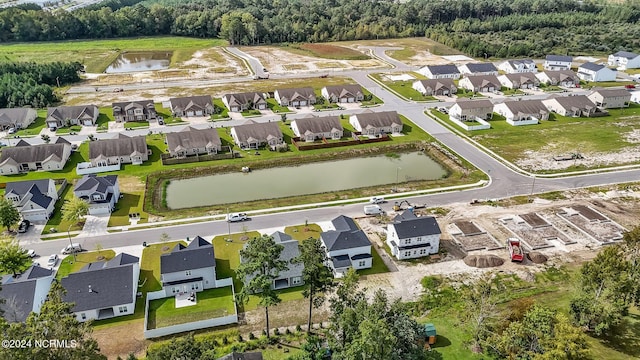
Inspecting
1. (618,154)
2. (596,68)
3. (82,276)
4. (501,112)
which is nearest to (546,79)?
(596,68)

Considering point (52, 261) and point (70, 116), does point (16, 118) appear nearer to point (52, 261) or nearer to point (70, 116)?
point (70, 116)

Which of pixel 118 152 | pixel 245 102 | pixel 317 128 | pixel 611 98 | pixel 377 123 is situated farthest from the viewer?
pixel 611 98

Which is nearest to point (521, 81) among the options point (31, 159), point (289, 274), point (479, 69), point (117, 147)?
point (479, 69)

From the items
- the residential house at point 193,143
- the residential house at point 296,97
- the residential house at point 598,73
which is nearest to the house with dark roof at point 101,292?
the residential house at point 193,143

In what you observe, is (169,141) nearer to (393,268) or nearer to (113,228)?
(113,228)

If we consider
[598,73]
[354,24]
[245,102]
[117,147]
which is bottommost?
[117,147]

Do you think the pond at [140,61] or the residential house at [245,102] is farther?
the pond at [140,61]

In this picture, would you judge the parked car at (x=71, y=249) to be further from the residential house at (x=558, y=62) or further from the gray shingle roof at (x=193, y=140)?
the residential house at (x=558, y=62)
